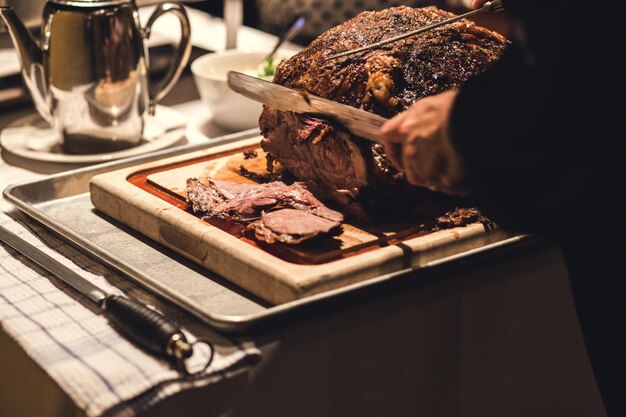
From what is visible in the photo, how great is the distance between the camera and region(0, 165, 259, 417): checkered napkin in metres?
1.04

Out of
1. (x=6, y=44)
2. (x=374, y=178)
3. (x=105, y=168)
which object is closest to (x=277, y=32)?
(x=6, y=44)

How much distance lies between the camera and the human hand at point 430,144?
3.39ft

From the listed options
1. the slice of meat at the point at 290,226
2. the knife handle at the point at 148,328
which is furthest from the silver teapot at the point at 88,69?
the knife handle at the point at 148,328

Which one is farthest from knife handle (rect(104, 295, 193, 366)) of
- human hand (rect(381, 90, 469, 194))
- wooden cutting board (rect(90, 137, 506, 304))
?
human hand (rect(381, 90, 469, 194))

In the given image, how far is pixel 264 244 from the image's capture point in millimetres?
1342

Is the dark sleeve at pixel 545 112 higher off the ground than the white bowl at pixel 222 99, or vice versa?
the dark sleeve at pixel 545 112

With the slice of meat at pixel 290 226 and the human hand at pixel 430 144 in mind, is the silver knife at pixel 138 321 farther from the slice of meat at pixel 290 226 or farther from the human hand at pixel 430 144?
the human hand at pixel 430 144

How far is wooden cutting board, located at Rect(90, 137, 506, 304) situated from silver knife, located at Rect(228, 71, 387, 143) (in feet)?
0.58

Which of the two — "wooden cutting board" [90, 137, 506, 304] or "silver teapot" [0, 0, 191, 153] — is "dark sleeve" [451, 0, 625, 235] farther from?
"silver teapot" [0, 0, 191, 153]

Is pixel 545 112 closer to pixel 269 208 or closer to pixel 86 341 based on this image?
pixel 269 208

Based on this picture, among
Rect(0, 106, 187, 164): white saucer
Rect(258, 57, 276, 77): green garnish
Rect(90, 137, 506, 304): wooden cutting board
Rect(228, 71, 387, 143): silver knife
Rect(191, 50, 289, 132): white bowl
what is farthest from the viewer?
Rect(258, 57, 276, 77): green garnish

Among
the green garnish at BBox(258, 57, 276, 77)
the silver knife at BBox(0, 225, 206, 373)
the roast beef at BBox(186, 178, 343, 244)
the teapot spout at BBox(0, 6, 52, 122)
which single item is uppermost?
the teapot spout at BBox(0, 6, 52, 122)

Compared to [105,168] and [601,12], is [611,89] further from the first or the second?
[105,168]

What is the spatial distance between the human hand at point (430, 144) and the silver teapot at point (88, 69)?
94cm
